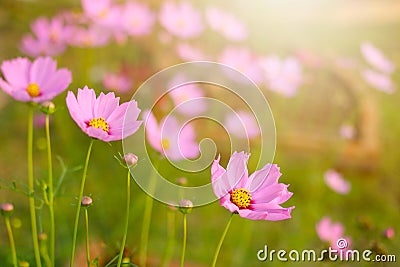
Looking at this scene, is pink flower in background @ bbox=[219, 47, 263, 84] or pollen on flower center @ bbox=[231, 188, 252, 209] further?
pink flower in background @ bbox=[219, 47, 263, 84]

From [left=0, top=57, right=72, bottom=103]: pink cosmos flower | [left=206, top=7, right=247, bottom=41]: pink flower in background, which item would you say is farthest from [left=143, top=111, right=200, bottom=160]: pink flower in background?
[left=206, top=7, right=247, bottom=41]: pink flower in background

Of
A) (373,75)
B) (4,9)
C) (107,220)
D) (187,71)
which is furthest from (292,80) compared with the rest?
(4,9)

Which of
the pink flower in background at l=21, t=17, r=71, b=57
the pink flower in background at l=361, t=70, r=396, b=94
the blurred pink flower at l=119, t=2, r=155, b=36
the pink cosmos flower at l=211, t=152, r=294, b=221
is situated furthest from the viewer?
the blurred pink flower at l=119, t=2, r=155, b=36

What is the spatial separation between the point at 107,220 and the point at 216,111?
13.1 inches

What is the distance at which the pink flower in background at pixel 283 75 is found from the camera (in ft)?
3.26

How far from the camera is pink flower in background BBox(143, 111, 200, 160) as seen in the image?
0.58 metres

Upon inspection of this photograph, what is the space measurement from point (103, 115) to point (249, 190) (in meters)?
0.10

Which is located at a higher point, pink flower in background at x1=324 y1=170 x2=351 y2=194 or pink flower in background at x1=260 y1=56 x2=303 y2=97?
pink flower in background at x1=260 y1=56 x2=303 y2=97

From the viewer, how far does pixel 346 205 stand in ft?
4.84

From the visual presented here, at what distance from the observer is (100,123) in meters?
0.40

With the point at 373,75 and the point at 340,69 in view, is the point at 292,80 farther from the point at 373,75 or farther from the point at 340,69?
the point at 340,69

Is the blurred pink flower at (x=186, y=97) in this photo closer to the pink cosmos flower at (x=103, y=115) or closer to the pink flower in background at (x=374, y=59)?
the pink flower in background at (x=374, y=59)

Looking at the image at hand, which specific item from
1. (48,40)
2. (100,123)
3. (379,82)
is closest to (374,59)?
(379,82)

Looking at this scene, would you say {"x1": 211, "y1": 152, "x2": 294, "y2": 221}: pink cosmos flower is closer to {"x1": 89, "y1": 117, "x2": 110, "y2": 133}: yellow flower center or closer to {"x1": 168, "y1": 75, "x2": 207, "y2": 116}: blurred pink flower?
{"x1": 89, "y1": 117, "x2": 110, "y2": 133}: yellow flower center
